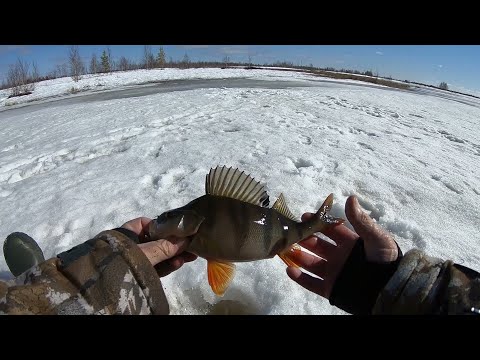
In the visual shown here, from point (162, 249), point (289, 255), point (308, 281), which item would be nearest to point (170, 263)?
point (162, 249)

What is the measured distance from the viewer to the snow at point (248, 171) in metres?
2.89

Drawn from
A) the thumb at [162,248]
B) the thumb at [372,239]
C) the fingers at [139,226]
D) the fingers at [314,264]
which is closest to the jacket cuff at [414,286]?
the thumb at [372,239]

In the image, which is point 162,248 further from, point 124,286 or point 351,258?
point 351,258

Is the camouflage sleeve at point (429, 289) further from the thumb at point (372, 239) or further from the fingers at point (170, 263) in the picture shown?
the fingers at point (170, 263)

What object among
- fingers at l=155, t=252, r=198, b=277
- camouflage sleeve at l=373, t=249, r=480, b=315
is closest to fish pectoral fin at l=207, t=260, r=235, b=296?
fingers at l=155, t=252, r=198, b=277

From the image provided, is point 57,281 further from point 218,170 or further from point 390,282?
point 390,282

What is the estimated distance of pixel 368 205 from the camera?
3912mm

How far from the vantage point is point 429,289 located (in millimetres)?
1694

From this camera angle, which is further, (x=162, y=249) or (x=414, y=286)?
(x=162, y=249)

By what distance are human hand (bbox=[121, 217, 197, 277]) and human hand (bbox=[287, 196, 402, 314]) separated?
0.68 meters

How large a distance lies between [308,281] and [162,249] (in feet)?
3.33

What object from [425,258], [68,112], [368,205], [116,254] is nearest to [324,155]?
[368,205]

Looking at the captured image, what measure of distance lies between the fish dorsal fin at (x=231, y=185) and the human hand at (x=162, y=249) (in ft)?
1.09

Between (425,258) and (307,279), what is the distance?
782 mm
